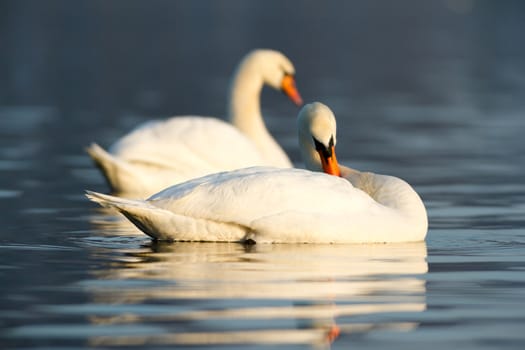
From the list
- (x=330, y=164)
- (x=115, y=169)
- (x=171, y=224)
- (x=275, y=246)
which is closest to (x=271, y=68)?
(x=115, y=169)

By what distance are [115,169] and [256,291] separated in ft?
19.1

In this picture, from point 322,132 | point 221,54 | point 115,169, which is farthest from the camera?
point 221,54

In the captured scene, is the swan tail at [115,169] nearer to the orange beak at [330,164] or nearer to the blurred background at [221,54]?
the orange beak at [330,164]

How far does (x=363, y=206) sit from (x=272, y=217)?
0.59 meters

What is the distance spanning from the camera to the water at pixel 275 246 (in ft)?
25.4

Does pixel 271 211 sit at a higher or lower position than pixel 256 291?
higher

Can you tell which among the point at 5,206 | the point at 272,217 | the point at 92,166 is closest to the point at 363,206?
the point at 272,217

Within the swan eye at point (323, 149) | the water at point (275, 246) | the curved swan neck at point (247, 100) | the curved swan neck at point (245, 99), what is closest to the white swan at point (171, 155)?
the water at point (275, 246)

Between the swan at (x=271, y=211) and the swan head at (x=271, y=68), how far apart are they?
675cm

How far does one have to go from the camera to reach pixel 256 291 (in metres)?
8.72

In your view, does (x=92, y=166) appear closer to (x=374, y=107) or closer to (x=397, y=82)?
(x=374, y=107)

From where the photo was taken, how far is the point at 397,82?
3719cm

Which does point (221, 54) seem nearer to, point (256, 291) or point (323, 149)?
point (323, 149)

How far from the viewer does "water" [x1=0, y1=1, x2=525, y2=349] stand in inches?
305
